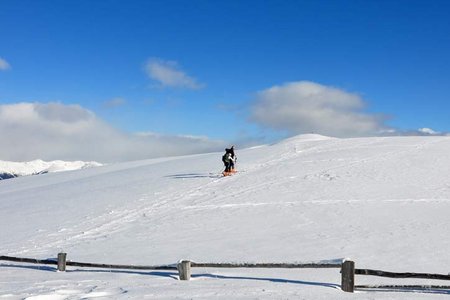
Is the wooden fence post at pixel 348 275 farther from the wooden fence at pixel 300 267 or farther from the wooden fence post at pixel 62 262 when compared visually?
the wooden fence post at pixel 62 262

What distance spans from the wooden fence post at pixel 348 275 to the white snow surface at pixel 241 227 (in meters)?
0.26

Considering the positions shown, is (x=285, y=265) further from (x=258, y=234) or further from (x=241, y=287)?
(x=258, y=234)

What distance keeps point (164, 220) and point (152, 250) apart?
4.78m

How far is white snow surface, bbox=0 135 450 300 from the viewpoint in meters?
10.8

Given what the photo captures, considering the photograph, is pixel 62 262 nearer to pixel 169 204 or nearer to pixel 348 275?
pixel 348 275

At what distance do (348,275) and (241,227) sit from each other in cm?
949

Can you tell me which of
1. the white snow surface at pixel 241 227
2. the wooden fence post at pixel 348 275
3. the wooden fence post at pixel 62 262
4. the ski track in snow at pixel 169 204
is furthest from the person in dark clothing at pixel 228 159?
the wooden fence post at pixel 348 275

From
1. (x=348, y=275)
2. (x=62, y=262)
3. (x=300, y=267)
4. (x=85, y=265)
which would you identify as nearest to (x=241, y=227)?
(x=85, y=265)

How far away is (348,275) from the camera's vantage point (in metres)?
9.52

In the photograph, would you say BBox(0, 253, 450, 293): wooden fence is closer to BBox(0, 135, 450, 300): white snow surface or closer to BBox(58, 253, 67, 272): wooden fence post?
BBox(58, 253, 67, 272): wooden fence post

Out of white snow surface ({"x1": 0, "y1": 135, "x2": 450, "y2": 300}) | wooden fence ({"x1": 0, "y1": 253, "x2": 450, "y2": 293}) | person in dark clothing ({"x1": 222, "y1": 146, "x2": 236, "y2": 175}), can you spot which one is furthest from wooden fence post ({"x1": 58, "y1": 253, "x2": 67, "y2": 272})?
person in dark clothing ({"x1": 222, "y1": 146, "x2": 236, "y2": 175})

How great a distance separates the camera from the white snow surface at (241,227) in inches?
424

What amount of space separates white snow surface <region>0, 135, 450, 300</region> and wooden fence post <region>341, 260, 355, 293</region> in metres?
0.26

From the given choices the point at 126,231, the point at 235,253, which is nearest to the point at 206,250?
the point at 235,253
